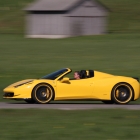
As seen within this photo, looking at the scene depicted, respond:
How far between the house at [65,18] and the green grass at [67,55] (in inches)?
72.7

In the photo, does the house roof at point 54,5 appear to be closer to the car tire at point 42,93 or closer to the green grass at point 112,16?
the green grass at point 112,16

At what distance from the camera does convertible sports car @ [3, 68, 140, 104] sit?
13742 mm

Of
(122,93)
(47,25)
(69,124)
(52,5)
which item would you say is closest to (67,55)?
(47,25)

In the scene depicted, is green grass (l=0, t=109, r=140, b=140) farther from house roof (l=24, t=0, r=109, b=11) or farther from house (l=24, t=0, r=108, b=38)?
house roof (l=24, t=0, r=109, b=11)

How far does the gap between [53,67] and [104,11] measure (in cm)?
2263

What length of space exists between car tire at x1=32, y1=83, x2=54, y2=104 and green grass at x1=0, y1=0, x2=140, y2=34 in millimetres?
37620

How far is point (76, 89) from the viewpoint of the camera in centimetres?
1395

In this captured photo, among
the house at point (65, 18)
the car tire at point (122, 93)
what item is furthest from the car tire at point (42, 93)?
the house at point (65, 18)

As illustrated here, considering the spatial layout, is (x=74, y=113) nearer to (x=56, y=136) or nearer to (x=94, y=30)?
(x=56, y=136)

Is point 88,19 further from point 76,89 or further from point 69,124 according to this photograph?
point 69,124

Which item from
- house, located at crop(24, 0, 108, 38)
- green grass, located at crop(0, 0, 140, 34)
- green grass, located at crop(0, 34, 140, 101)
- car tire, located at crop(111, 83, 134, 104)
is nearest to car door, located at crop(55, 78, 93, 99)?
car tire, located at crop(111, 83, 134, 104)

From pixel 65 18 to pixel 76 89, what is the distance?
31518 millimetres

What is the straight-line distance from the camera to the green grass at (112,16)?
54.0m

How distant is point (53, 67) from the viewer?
25953 millimetres
